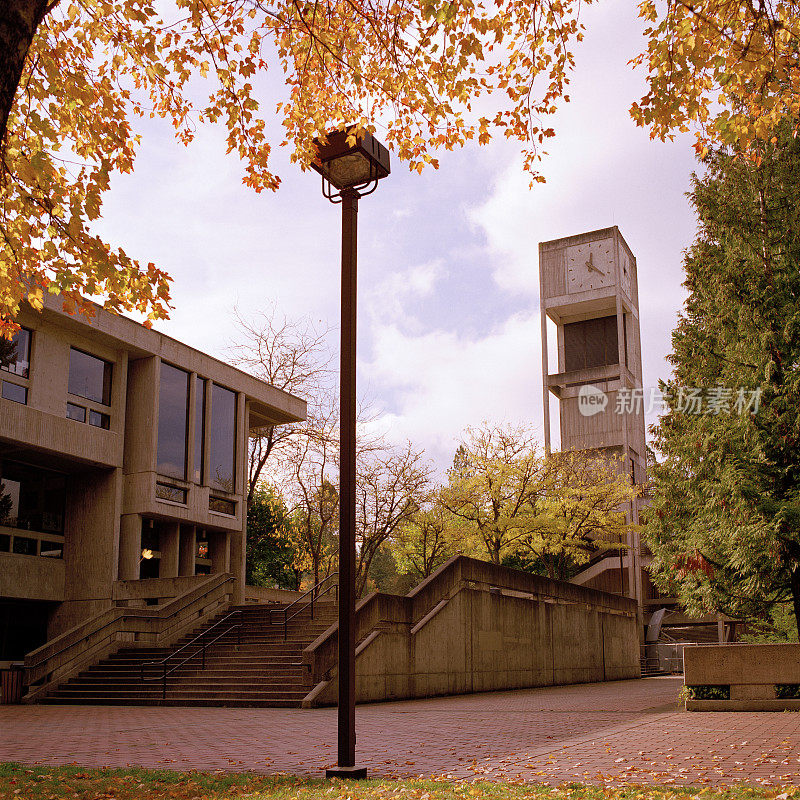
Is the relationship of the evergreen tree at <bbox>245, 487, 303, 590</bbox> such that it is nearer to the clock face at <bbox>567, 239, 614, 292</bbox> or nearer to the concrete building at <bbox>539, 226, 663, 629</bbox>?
the concrete building at <bbox>539, 226, 663, 629</bbox>

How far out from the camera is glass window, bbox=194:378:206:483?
2755 centimetres

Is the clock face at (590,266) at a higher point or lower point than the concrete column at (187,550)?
higher

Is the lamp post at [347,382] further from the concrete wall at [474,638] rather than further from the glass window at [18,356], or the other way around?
the glass window at [18,356]

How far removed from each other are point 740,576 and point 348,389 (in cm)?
1068

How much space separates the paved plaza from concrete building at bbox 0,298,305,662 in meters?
8.80

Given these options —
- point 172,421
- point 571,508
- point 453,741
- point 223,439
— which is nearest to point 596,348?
point 571,508

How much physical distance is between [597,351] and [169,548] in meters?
34.5

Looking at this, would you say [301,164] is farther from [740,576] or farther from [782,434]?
[740,576]

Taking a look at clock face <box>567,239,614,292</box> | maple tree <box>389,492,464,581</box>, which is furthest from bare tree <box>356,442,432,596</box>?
clock face <box>567,239,614,292</box>

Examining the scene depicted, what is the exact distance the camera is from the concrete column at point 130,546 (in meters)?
24.9

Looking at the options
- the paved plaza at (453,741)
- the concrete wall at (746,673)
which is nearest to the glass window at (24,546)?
the paved plaza at (453,741)

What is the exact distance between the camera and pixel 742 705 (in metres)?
13.6

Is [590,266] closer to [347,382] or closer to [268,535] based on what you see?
[268,535]

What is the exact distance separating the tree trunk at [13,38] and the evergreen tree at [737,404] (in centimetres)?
1223
